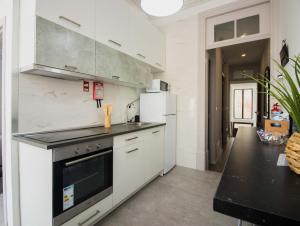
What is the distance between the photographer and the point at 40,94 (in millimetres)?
1654

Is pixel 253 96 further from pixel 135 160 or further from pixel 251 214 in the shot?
pixel 251 214

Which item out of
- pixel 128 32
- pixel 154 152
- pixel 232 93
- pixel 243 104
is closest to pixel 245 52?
pixel 232 93

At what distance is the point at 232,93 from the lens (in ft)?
25.3

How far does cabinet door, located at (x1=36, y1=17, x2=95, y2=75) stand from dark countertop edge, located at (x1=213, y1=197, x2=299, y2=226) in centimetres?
158

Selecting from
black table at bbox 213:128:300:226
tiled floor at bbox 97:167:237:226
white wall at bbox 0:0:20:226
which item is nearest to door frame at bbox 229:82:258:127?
tiled floor at bbox 97:167:237:226

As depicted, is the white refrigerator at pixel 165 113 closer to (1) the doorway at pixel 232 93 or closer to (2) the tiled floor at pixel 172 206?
(2) the tiled floor at pixel 172 206

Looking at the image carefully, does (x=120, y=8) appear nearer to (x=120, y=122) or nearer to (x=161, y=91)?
(x=161, y=91)

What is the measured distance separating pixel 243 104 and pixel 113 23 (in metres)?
7.37

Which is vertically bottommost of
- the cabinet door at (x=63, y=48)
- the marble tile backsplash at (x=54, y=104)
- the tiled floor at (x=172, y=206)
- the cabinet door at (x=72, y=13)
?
the tiled floor at (x=172, y=206)

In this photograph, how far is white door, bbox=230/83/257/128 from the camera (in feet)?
24.1

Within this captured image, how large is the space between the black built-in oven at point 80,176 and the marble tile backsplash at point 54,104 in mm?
644

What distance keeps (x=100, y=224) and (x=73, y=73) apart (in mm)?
1516

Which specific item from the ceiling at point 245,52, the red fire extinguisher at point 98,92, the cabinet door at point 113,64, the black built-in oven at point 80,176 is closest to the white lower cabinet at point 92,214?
the black built-in oven at point 80,176

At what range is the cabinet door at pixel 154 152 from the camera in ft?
7.52
